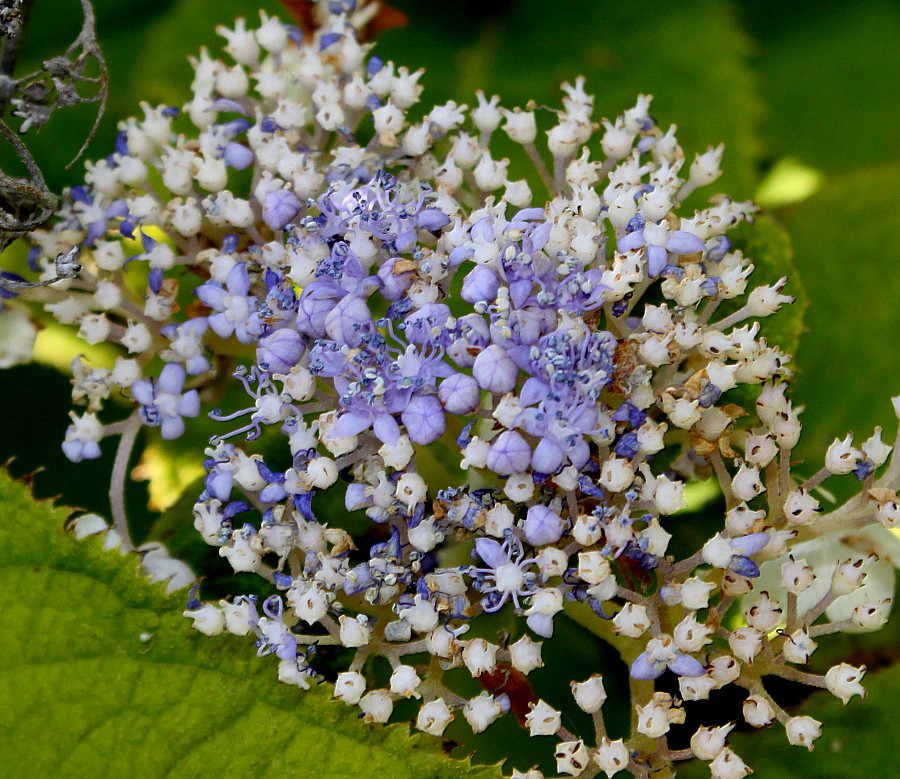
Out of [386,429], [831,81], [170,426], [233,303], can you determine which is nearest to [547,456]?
[386,429]

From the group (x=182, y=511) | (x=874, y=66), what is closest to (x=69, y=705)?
(x=182, y=511)

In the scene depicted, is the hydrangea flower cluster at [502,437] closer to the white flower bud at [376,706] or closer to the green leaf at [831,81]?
the white flower bud at [376,706]

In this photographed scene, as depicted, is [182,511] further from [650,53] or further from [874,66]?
[874,66]


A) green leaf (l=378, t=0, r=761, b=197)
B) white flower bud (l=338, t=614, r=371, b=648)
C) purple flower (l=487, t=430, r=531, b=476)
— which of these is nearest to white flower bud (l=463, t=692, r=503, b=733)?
white flower bud (l=338, t=614, r=371, b=648)

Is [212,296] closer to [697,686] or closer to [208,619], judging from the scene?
[208,619]

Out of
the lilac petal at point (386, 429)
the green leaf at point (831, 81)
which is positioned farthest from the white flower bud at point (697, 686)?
the green leaf at point (831, 81)

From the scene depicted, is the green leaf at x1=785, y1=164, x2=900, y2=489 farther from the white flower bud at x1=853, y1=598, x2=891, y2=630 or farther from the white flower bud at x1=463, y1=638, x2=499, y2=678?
the white flower bud at x1=463, y1=638, x2=499, y2=678
